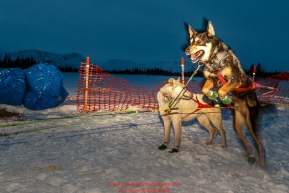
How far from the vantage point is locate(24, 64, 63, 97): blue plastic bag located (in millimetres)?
9859

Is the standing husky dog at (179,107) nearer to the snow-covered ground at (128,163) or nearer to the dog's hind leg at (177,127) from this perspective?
the dog's hind leg at (177,127)

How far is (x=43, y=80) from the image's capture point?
9883 millimetres

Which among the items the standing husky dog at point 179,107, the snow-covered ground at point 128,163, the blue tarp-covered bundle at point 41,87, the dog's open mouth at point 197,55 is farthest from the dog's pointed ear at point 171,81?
the blue tarp-covered bundle at point 41,87

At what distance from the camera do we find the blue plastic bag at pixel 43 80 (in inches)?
388

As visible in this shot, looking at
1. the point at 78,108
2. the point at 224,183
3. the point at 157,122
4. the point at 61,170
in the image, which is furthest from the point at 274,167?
the point at 78,108

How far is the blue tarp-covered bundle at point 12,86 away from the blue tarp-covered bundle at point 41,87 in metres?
0.23

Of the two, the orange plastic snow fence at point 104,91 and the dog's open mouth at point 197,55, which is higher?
the dog's open mouth at point 197,55

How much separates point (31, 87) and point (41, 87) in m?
0.46

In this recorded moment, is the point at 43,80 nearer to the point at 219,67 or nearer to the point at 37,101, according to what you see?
the point at 37,101

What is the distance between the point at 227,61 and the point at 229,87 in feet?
1.04

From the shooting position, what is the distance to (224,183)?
3.68 metres

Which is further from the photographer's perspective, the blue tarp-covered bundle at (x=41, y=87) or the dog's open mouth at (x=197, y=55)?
the blue tarp-covered bundle at (x=41, y=87)

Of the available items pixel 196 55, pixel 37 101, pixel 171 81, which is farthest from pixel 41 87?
pixel 196 55

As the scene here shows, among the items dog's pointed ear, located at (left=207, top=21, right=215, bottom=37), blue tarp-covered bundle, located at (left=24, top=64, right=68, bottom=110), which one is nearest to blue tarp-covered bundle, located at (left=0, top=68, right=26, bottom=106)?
blue tarp-covered bundle, located at (left=24, top=64, right=68, bottom=110)
